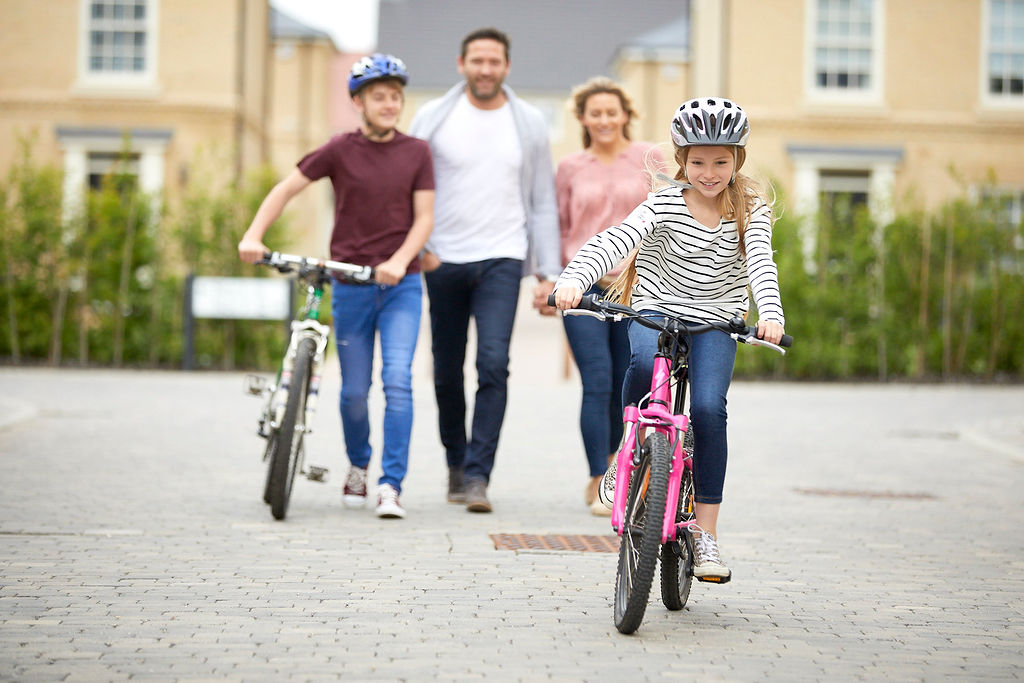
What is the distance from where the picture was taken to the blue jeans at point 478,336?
700cm

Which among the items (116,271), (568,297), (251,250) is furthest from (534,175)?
(116,271)

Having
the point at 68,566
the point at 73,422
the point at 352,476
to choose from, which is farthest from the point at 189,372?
the point at 68,566

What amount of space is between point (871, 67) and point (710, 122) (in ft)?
71.4

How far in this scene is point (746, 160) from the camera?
16.3 feet

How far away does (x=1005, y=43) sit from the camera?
2511cm

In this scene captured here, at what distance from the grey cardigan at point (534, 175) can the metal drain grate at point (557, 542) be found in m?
1.42

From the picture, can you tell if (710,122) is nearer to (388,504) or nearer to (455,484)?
(388,504)

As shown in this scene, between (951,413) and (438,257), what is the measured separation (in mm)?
8582

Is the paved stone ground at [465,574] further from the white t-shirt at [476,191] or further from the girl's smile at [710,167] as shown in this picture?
the girl's smile at [710,167]

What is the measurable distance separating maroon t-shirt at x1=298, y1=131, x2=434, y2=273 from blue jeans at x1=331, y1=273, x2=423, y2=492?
0.15 m

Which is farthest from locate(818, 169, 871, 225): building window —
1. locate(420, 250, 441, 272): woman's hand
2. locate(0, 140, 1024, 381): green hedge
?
locate(420, 250, 441, 272): woman's hand

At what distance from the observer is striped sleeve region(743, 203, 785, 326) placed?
177 inches

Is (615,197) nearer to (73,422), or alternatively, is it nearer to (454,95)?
(454,95)

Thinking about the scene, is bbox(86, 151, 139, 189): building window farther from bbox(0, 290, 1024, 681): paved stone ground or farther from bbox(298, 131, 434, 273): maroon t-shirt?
bbox(298, 131, 434, 273): maroon t-shirt
